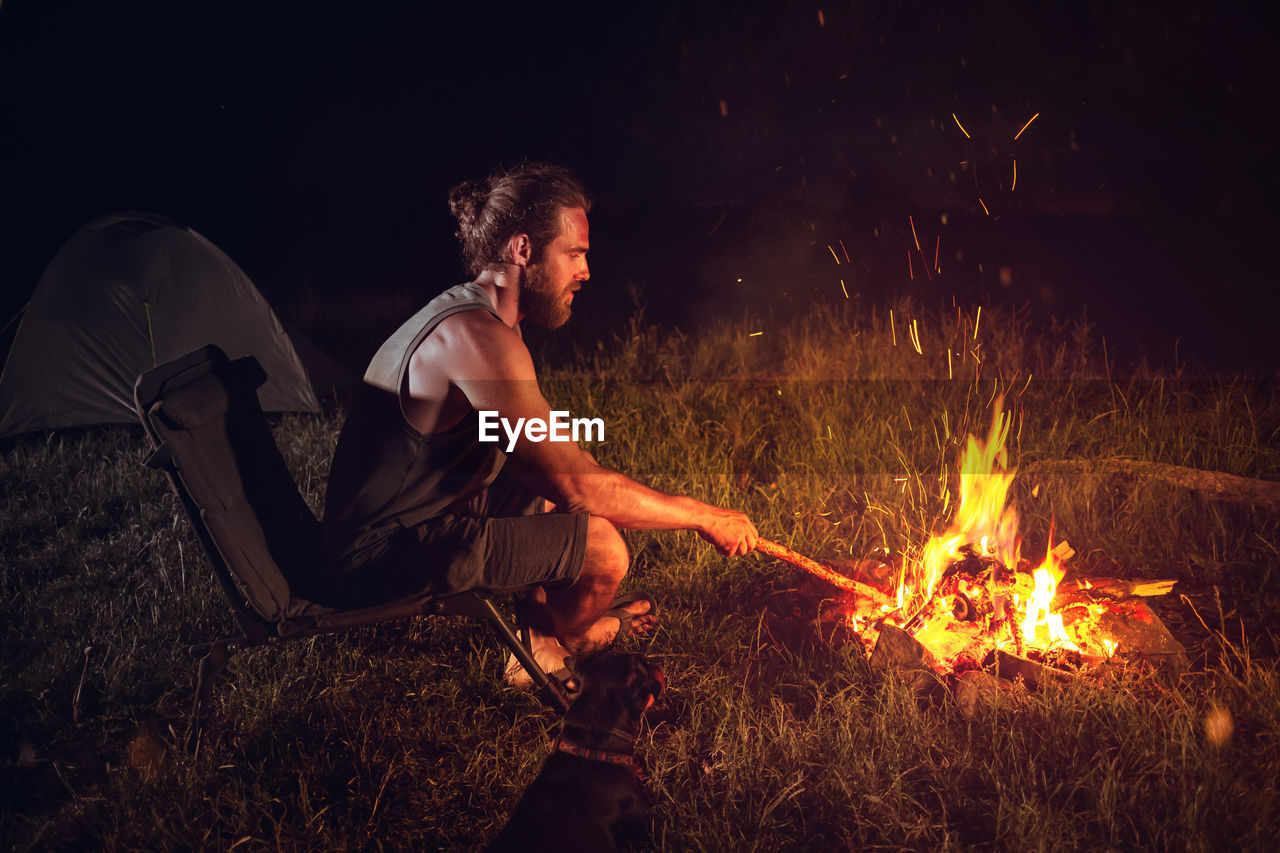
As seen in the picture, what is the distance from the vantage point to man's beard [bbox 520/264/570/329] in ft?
9.47

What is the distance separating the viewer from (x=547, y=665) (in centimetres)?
306

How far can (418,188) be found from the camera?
55.0 feet

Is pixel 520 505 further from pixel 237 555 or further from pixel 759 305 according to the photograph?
pixel 759 305

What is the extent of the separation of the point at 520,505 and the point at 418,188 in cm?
1503

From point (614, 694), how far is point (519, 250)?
4.82ft

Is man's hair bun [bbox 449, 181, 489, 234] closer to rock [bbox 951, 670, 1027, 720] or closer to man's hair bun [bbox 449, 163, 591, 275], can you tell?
man's hair bun [bbox 449, 163, 591, 275]

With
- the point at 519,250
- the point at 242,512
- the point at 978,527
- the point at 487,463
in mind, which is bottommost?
the point at 978,527

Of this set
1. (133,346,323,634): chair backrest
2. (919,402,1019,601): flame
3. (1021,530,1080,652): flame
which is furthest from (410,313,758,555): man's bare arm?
(1021,530,1080,652): flame

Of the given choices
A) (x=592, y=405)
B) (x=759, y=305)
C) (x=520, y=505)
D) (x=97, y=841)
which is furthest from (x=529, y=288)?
(x=759, y=305)

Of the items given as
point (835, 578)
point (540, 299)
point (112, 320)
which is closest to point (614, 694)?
point (835, 578)

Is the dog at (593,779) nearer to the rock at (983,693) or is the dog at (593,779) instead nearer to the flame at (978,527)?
the rock at (983,693)

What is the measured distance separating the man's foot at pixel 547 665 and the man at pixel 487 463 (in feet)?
0.59

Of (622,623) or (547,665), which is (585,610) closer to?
(547,665)

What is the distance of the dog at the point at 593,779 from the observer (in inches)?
86.5
